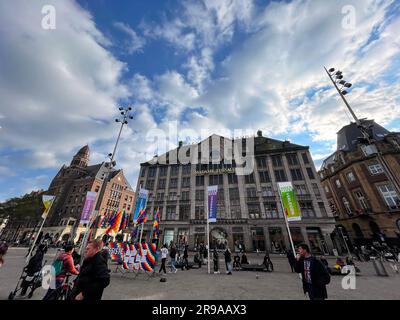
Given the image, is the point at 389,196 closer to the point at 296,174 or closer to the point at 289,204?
the point at 296,174

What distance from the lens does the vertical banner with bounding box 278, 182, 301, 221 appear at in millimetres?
14234

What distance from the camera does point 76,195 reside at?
54.6m

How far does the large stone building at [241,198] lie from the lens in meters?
27.2

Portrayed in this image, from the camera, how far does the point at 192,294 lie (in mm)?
7316

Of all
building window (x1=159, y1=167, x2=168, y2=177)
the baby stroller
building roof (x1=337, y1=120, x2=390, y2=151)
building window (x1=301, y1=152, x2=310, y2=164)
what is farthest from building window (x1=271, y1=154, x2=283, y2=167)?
the baby stroller

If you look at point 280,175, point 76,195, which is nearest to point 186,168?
point 280,175

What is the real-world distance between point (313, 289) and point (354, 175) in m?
36.9

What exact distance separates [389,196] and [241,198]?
22.6 m

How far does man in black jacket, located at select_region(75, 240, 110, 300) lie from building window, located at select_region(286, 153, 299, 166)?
35.5 metres

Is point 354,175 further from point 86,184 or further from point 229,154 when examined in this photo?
point 86,184

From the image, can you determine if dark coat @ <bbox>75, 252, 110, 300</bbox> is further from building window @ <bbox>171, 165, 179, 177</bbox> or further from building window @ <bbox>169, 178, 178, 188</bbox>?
building window @ <bbox>171, 165, 179, 177</bbox>

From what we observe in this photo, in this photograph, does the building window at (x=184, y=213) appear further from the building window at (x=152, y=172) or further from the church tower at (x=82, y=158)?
the church tower at (x=82, y=158)

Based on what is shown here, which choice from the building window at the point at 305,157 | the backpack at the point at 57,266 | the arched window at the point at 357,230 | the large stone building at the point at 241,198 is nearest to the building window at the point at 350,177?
the large stone building at the point at 241,198
